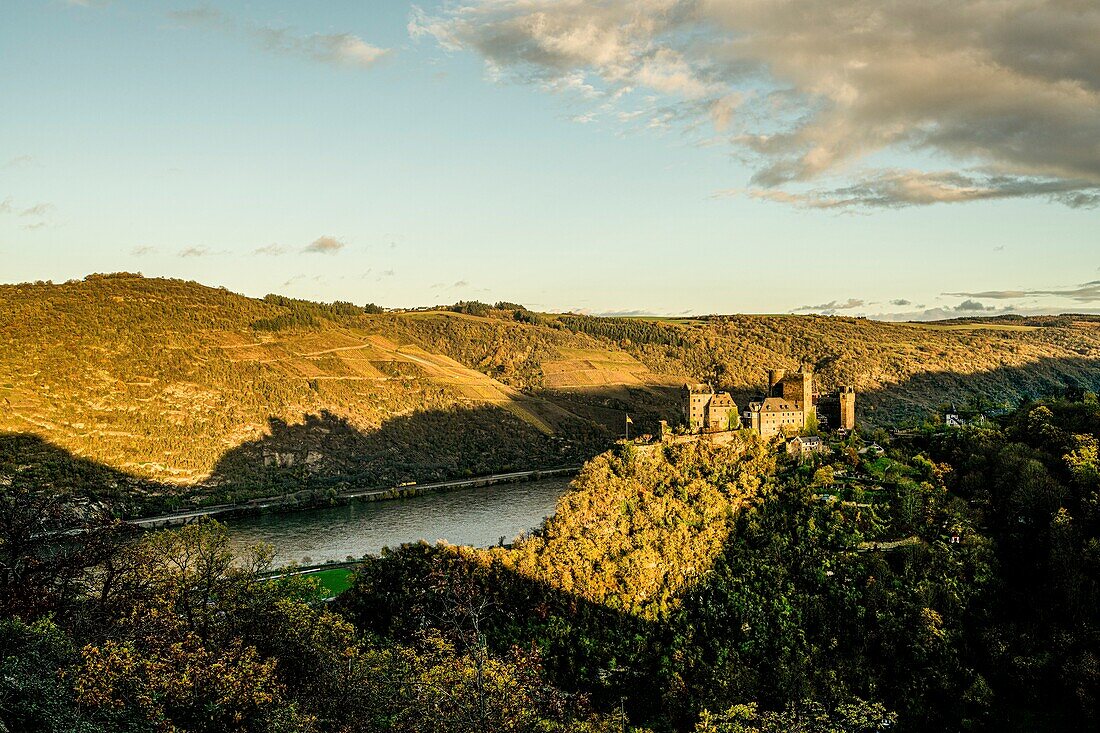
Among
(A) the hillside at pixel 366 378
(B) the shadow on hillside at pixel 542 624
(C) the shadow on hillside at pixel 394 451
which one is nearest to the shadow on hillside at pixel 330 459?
(C) the shadow on hillside at pixel 394 451

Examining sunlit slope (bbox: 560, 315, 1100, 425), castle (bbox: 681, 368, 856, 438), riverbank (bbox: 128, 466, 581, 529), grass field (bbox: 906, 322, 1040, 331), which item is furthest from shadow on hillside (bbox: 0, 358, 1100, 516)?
grass field (bbox: 906, 322, 1040, 331)

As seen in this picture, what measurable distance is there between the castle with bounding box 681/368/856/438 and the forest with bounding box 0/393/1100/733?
2.73 meters

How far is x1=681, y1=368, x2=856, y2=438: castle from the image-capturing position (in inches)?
1954

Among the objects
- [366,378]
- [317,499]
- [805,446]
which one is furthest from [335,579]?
[366,378]

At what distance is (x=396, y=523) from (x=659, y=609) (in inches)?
1400

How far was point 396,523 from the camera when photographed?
6631cm

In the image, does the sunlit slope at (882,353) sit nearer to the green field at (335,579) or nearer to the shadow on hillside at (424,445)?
the shadow on hillside at (424,445)

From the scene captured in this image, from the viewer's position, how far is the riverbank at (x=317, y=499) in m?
67.2

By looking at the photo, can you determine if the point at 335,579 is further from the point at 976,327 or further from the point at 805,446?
the point at 976,327

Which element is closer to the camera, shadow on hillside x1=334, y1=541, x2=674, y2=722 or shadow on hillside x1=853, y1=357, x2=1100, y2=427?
shadow on hillside x1=334, y1=541, x2=674, y2=722

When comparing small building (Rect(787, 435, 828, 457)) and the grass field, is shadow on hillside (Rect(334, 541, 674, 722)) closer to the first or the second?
small building (Rect(787, 435, 828, 457))

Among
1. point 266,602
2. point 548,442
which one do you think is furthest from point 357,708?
point 548,442

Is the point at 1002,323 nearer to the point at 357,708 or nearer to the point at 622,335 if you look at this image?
the point at 622,335

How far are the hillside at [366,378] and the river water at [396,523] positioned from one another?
9818mm
